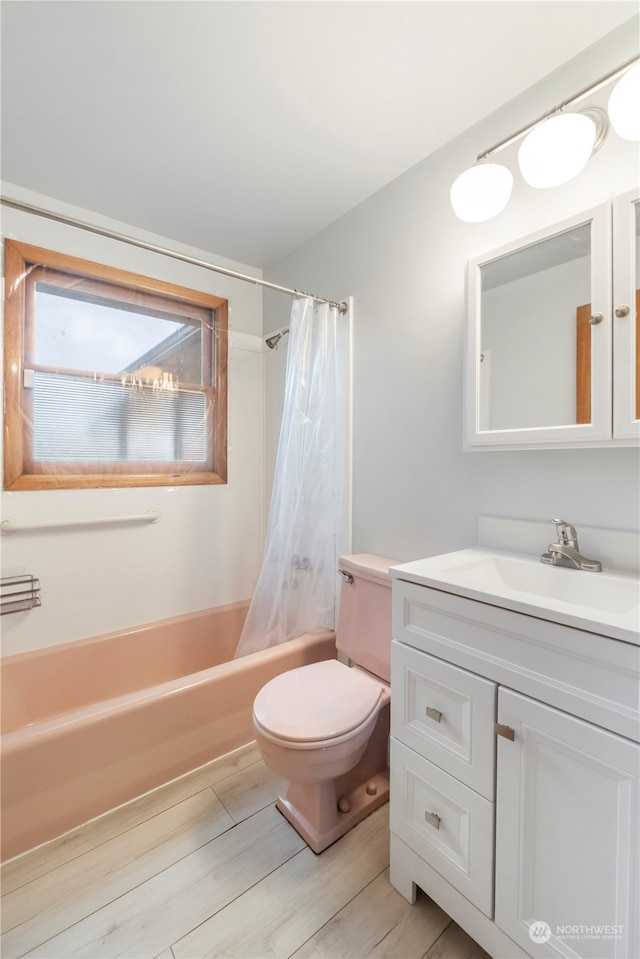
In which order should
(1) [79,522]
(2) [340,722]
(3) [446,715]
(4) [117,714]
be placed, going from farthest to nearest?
1. (1) [79,522]
2. (4) [117,714]
3. (2) [340,722]
4. (3) [446,715]

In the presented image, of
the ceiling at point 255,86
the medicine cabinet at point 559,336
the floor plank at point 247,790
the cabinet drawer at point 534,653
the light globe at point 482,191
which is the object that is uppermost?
the ceiling at point 255,86

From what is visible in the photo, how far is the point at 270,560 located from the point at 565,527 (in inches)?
47.9

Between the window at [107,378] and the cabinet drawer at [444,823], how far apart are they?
1.63 metres

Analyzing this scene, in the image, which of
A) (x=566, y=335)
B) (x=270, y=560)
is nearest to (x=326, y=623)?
(x=270, y=560)

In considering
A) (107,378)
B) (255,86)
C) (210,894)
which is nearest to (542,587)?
(210,894)

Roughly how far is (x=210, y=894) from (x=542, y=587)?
126cm

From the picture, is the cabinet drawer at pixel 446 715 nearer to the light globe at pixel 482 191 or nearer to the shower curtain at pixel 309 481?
the shower curtain at pixel 309 481

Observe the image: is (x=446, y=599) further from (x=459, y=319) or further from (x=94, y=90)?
(x=94, y=90)

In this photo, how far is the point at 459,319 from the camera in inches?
54.2

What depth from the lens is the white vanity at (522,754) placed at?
0.68 m

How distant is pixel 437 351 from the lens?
146cm

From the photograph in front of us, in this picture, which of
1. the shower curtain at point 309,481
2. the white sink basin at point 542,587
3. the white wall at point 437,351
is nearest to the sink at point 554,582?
the white sink basin at point 542,587

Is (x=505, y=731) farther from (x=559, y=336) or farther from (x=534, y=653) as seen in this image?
(x=559, y=336)

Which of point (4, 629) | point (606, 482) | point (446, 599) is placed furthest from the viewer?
point (4, 629)
